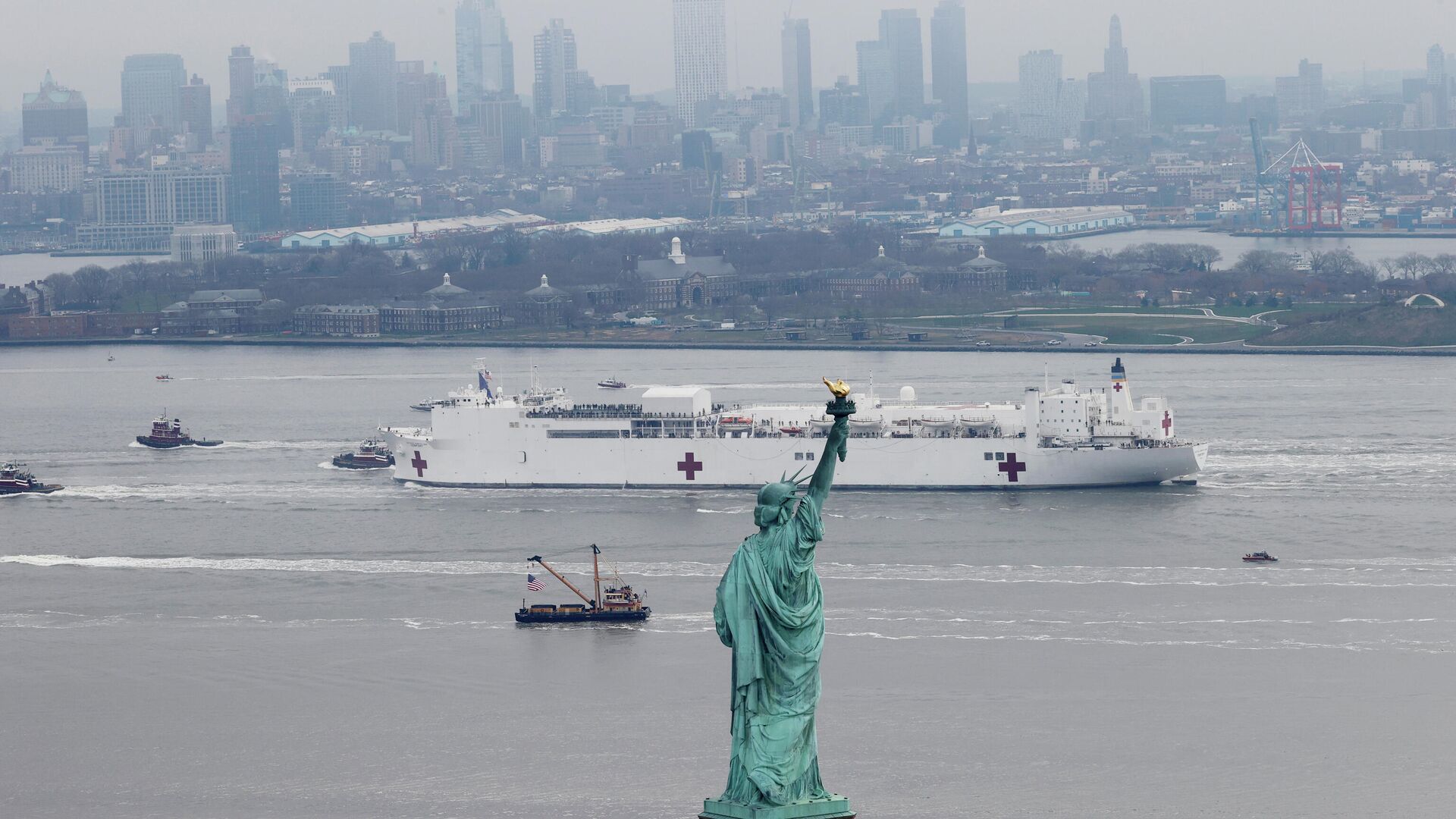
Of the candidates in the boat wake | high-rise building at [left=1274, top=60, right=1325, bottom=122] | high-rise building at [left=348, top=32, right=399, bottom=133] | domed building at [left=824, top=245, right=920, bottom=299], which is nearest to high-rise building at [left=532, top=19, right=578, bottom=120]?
high-rise building at [left=348, top=32, right=399, bottom=133]

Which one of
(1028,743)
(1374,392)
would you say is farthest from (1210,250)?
(1028,743)

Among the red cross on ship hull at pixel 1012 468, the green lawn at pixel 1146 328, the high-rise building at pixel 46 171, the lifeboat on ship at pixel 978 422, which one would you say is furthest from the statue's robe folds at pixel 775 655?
the high-rise building at pixel 46 171

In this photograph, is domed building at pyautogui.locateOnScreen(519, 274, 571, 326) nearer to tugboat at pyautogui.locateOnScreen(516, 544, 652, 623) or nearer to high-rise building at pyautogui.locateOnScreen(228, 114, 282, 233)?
tugboat at pyautogui.locateOnScreen(516, 544, 652, 623)

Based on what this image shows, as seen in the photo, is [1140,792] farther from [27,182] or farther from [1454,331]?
[27,182]

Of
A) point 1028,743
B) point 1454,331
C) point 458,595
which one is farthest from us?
point 1454,331

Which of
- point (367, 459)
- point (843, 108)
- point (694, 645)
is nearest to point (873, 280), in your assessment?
point (367, 459)

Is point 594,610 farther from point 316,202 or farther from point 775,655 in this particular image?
point 316,202
